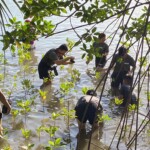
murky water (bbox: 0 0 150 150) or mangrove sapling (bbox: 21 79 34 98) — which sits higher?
mangrove sapling (bbox: 21 79 34 98)

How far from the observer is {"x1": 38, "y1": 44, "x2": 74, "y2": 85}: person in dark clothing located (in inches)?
284

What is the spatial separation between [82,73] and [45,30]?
6605 millimetres

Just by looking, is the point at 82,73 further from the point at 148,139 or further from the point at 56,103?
the point at 148,139

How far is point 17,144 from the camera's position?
500 cm

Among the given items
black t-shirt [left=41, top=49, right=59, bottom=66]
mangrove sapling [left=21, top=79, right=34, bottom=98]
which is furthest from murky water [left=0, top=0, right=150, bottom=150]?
black t-shirt [left=41, top=49, right=59, bottom=66]

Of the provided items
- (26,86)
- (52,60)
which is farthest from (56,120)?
(52,60)

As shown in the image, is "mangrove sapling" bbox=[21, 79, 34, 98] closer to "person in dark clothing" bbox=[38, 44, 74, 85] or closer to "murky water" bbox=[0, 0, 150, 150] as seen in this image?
"murky water" bbox=[0, 0, 150, 150]

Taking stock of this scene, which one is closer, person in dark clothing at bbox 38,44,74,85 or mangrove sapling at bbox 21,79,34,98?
mangrove sapling at bbox 21,79,34,98

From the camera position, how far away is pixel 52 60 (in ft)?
24.5

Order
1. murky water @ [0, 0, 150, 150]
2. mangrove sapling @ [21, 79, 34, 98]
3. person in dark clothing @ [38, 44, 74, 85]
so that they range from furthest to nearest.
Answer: person in dark clothing @ [38, 44, 74, 85]
mangrove sapling @ [21, 79, 34, 98]
murky water @ [0, 0, 150, 150]

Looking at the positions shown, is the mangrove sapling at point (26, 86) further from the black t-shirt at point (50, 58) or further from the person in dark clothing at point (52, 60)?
the black t-shirt at point (50, 58)

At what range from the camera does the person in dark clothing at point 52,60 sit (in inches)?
284

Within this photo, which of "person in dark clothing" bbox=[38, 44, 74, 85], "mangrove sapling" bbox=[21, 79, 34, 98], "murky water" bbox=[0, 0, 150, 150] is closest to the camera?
"murky water" bbox=[0, 0, 150, 150]

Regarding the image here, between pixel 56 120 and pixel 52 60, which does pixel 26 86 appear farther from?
pixel 56 120
